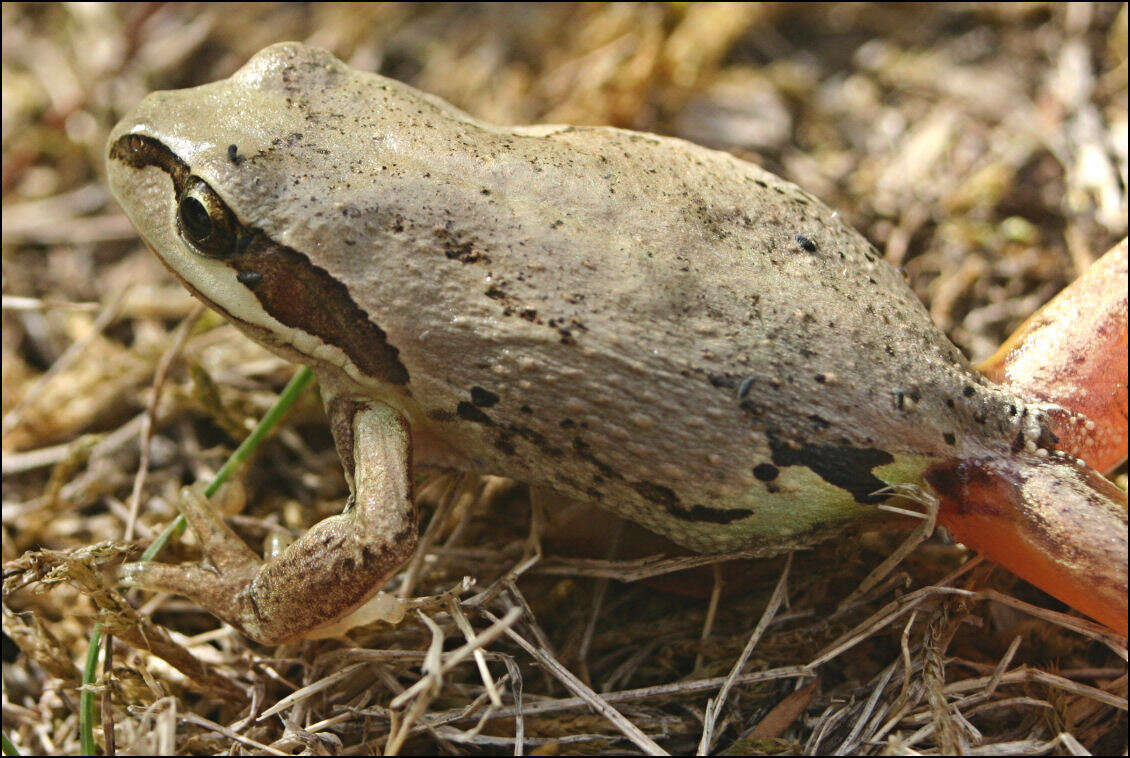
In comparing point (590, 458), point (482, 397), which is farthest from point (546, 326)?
point (590, 458)

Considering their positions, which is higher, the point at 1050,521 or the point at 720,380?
the point at 720,380

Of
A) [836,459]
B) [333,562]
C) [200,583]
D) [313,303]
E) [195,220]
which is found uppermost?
[195,220]

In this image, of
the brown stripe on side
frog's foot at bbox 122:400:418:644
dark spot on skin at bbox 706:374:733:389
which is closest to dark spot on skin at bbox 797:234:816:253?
dark spot on skin at bbox 706:374:733:389

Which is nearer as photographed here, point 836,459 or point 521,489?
point 836,459

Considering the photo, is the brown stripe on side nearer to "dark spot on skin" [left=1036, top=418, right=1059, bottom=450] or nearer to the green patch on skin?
the green patch on skin

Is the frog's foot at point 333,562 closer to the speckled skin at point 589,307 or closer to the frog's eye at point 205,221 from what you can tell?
the speckled skin at point 589,307

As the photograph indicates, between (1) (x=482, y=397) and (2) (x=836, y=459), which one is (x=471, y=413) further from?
(2) (x=836, y=459)

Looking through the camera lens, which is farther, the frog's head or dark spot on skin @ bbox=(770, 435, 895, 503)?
the frog's head
